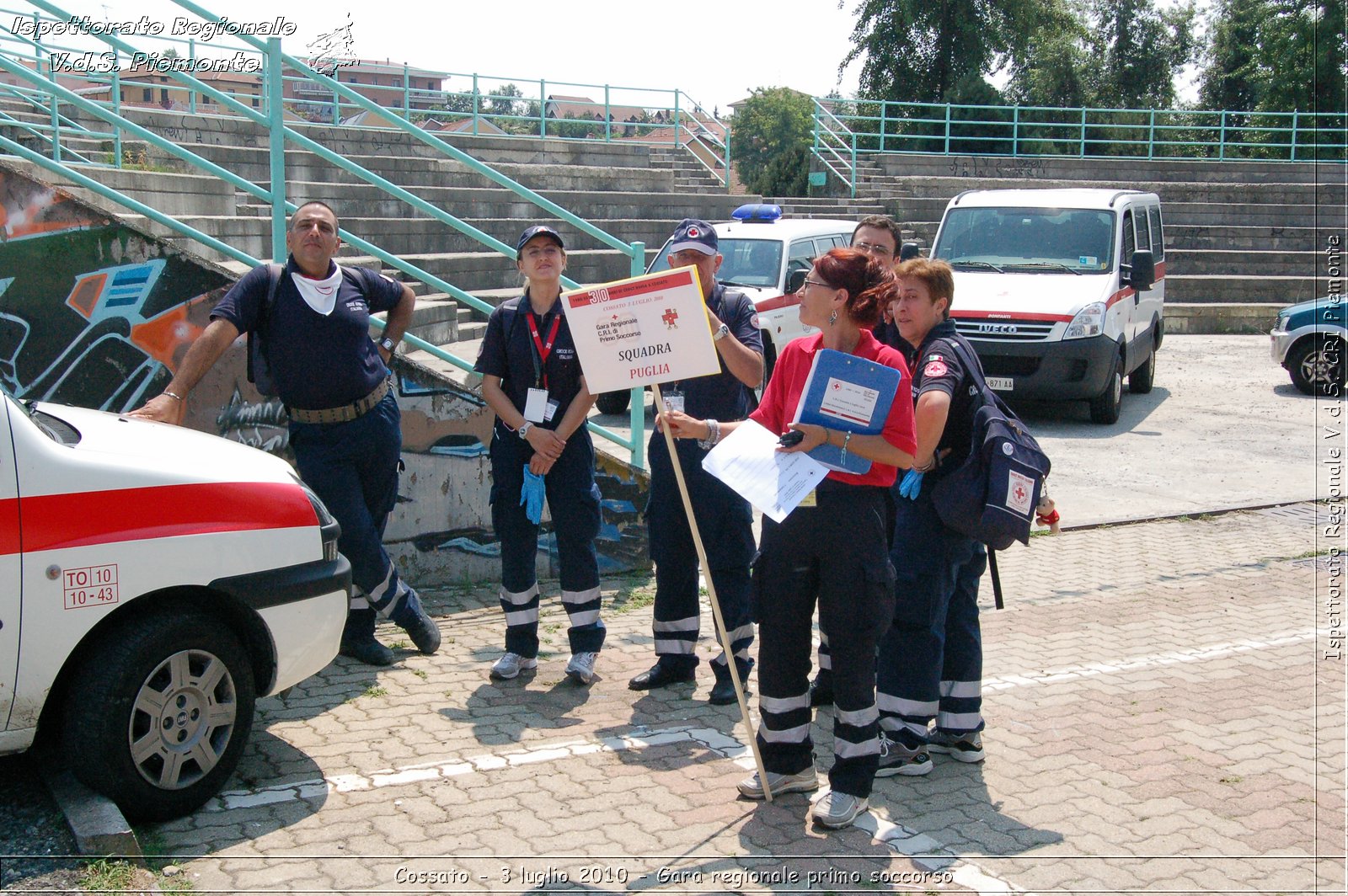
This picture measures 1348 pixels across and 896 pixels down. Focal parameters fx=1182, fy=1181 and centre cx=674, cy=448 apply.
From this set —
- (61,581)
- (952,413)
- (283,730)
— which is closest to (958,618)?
(952,413)

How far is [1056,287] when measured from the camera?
12.3 m

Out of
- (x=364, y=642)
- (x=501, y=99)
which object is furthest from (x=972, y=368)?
(x=501, y=99)

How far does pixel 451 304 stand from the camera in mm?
10844

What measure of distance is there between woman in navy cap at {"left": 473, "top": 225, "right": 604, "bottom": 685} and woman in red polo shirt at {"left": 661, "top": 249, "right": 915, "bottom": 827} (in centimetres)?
150

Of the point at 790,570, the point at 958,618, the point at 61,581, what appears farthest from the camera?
the point at 958,618

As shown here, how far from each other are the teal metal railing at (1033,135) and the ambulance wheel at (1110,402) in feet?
40.5

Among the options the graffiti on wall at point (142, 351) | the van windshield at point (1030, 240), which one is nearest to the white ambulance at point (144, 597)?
the graffiti on wall at point (142, 351)

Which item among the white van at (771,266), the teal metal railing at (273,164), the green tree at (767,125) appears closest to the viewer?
the teal metal railing at (273,164)

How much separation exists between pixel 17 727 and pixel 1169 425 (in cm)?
1169

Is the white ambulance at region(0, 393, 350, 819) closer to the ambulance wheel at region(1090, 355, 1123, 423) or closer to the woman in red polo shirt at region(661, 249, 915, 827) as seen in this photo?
the woman in red polo shirt at region(661, 249, 915, 827)

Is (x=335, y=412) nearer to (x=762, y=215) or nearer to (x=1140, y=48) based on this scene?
(x=762, y=215)

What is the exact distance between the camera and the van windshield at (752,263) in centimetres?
1305

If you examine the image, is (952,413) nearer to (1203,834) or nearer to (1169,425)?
(1203,834)

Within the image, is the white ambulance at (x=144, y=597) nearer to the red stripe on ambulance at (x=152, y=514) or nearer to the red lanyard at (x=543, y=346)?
the red stripe on ambulance at (x=152, y=514)
